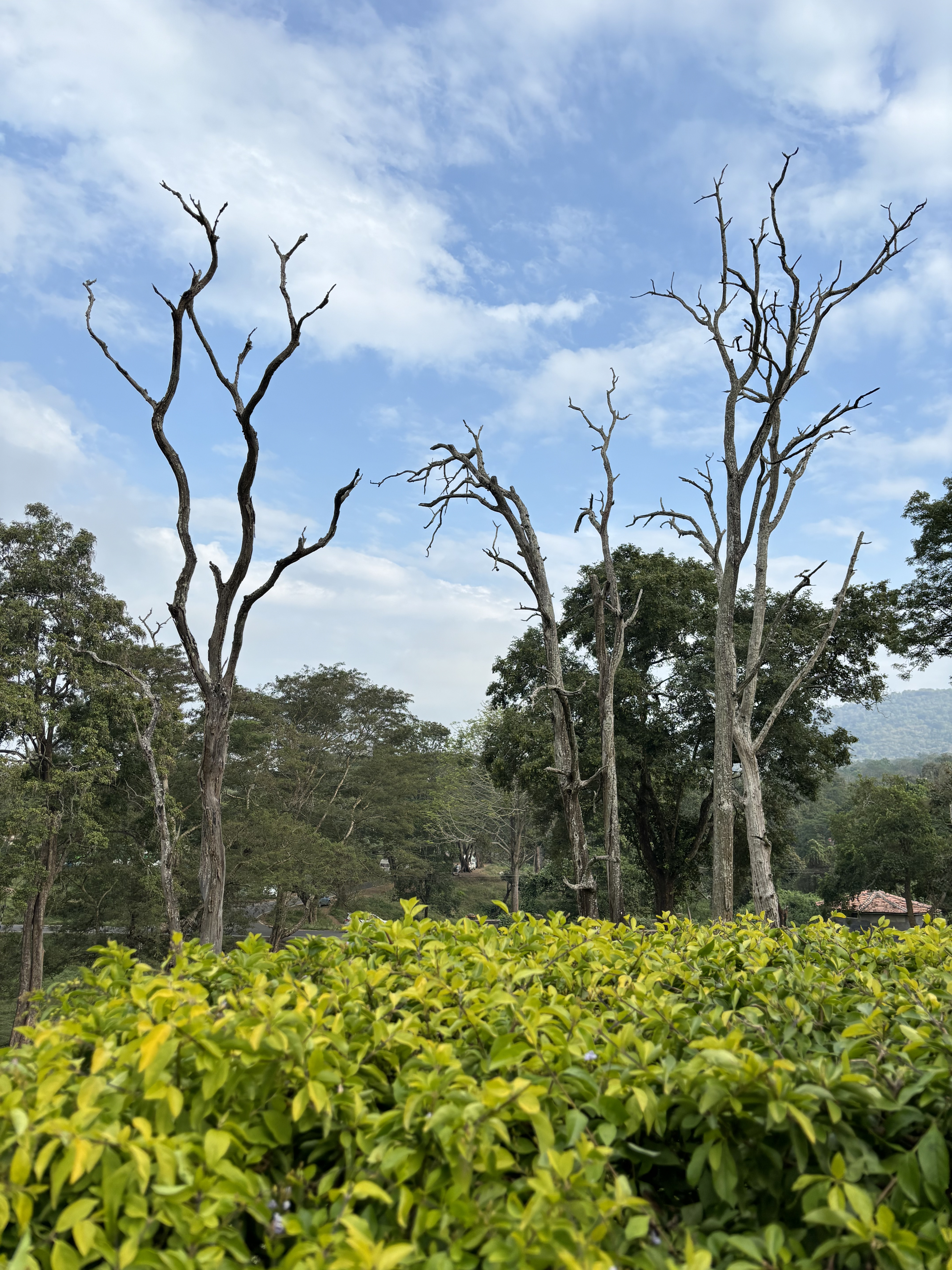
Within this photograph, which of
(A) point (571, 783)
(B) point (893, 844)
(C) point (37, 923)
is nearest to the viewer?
(A) point (571, 783)

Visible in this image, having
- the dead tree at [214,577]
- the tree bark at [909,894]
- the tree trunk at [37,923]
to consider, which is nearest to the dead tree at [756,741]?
the dead tree at [214,577]

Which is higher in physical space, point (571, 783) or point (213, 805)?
point (571, 783)

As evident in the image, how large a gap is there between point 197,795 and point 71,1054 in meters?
18.8

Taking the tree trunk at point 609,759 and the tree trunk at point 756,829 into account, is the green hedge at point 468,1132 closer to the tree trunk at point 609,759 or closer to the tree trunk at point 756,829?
the tree trunk at point 756,829

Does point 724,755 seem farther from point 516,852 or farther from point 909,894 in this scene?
point 516,852

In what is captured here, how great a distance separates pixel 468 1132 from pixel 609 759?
8585 mm

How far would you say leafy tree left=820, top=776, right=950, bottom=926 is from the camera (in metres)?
23.4

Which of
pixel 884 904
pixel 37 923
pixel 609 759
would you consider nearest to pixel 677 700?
pixel 609 759

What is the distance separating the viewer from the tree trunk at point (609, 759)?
377 inches

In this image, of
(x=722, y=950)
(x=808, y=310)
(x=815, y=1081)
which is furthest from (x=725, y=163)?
(x=815, y=1081)

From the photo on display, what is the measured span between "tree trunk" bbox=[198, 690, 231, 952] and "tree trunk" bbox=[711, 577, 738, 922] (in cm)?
449

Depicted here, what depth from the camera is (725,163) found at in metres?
8.09

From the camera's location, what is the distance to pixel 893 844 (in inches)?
940

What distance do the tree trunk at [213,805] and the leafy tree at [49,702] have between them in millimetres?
9175
